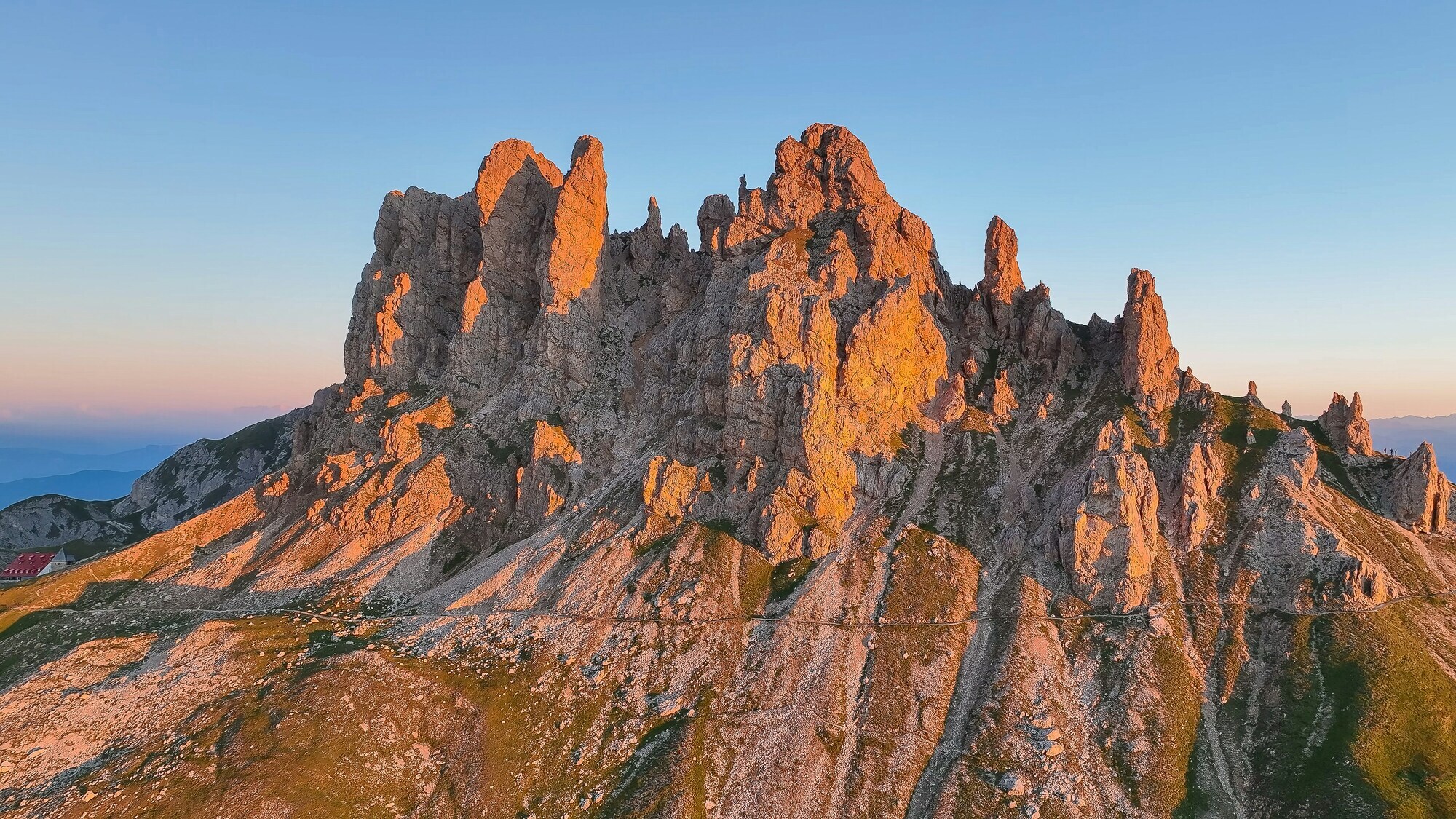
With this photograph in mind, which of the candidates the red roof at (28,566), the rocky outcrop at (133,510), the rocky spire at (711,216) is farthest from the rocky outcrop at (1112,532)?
the rocky outcrop at (133,510)

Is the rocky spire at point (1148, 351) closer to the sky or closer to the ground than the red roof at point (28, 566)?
closer to the sky

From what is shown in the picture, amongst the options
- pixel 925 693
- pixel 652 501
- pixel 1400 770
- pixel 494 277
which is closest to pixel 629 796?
pixel 925 693

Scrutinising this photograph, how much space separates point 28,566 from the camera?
132 meters

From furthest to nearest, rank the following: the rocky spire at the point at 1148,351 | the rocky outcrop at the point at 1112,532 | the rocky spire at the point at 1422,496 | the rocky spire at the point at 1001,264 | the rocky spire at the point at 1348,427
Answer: the rocky spire at the point at 1001,264
the rocky spire at the point at 1148,351
the rocky spire at the point at 1348,427
the rocky spire at the point at 1422,496
the rocky outcrop at the point at 1112,532

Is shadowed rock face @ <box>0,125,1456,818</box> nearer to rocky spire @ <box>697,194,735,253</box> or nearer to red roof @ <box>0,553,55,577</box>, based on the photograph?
rocky spire @ <box>697,194,735,253</box>

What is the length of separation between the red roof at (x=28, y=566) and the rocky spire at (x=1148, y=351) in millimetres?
200687

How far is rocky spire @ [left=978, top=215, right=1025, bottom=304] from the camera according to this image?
4781 inches

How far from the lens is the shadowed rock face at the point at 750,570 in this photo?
2480 inches

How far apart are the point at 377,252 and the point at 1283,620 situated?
162046 mm

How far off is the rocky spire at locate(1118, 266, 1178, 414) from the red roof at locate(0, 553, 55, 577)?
658 feet

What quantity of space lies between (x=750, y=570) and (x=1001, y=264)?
7375cm

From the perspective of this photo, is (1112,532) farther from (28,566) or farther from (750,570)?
(28,566)

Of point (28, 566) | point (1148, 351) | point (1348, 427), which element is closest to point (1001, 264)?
point (1148, 351)

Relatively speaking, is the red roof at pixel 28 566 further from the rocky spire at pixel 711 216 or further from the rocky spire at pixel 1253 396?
the rocky spire at pixel 1253 396
